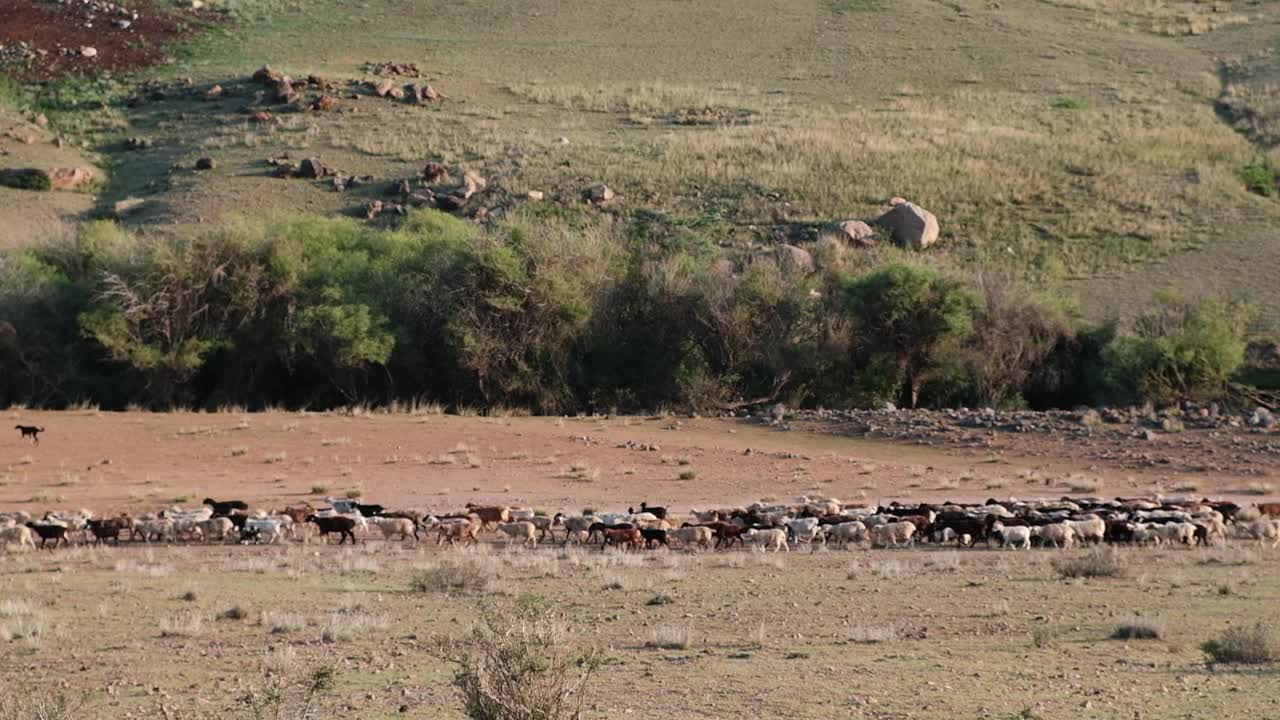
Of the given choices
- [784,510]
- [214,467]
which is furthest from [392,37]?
[784,510]

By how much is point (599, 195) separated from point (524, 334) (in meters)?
18.6

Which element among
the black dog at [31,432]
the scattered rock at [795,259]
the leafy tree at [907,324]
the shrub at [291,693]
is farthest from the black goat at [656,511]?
the scattered rock at [795,259]

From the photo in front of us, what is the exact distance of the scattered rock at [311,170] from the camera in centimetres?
6475

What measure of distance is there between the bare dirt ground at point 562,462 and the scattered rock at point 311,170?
2552 centimetres

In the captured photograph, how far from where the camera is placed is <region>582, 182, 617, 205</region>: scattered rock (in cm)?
6209

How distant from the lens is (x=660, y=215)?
60.4 meters

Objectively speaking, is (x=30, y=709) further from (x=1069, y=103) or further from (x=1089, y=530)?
(x=1069, y=103)

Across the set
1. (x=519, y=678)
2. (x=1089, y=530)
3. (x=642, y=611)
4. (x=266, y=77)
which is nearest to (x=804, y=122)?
(x=266, y=77)

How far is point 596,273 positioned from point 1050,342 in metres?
13.7

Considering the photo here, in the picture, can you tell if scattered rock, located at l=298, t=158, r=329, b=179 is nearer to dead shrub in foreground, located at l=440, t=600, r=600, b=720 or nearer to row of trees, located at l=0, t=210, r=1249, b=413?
row of trees, located at l=0, t=210, r=1249, b=413

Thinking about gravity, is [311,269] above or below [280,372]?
above

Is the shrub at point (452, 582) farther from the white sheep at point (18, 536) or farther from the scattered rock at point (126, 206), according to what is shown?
the scattered rock at point (126, 206)

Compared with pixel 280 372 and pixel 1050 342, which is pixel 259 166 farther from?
pixel 1050 342

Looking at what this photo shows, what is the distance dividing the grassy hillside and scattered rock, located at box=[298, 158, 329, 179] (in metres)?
0.74
